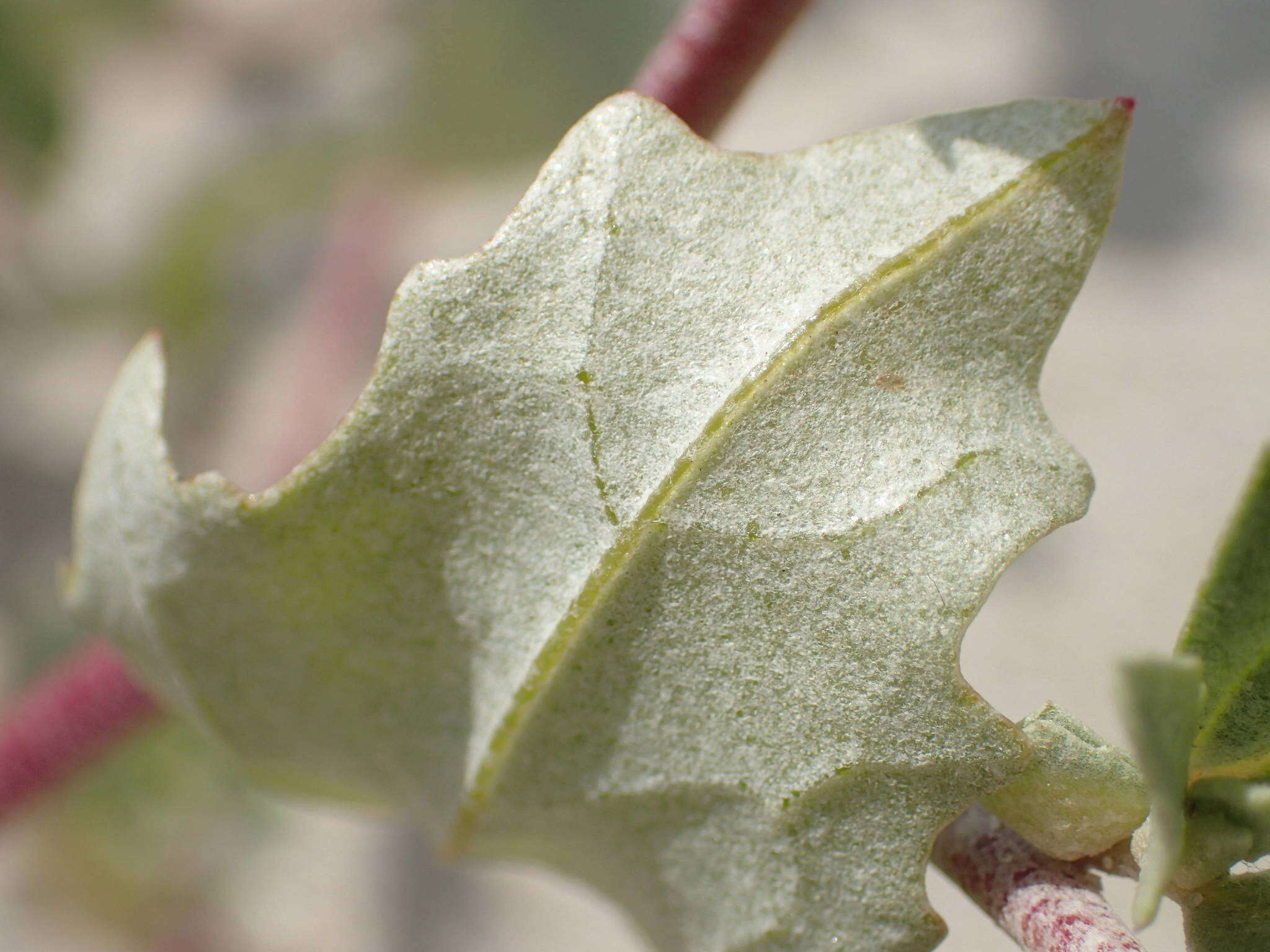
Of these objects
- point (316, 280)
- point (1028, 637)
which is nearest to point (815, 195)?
point (1028, 637)

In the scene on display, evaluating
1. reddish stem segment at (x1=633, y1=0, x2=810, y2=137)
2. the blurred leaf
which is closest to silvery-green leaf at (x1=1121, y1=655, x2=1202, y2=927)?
reddish stem segment at (x1=633, y1=0, x2=810, y2=137)

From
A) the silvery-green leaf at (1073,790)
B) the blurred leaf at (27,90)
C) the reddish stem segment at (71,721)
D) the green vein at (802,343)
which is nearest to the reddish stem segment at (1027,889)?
the silvery-green leaf at (1073,790)

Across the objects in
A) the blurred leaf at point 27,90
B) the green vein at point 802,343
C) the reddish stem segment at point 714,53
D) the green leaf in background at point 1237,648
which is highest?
the blurred leaf at point 27,90

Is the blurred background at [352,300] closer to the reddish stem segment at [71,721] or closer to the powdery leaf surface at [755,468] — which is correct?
the reddish stem segment at [71,721]

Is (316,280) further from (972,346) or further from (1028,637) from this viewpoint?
(972,346)

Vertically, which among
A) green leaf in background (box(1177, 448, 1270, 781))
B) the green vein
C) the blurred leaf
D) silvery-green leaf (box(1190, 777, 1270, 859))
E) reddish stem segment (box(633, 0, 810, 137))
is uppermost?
the blurred leaf

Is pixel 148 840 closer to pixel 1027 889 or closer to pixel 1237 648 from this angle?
pixel 1027 889

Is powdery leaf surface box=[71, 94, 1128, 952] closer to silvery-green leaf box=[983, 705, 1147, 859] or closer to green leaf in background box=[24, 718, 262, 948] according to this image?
silvery-green leaf box=[983, 705, 1147, 859]
